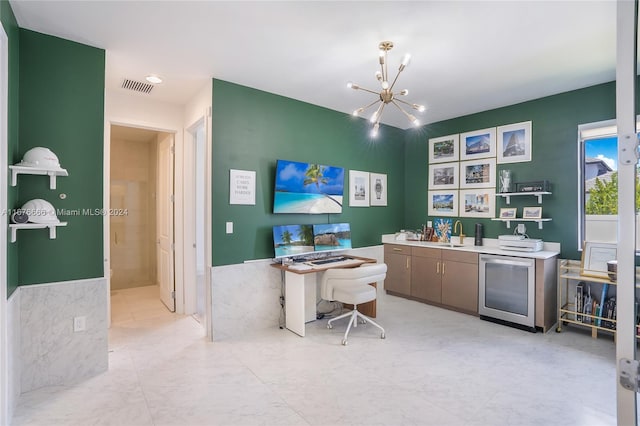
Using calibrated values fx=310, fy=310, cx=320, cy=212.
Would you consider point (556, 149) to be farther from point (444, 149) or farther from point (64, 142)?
point (64, 142)

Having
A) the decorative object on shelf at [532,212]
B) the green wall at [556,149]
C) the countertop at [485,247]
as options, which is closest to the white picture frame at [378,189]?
the countertop at [485,247]

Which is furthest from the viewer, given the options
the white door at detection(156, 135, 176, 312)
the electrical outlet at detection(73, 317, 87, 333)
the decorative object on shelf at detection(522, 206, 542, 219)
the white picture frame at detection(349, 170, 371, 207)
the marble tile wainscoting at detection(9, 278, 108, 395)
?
the white picture frame at detection(349, 170, 371, 207)

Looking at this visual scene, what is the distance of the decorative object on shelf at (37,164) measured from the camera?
2193 mm

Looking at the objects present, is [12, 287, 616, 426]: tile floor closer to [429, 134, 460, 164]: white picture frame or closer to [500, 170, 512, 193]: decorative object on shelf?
[500, 170, 512, 193]: decorative object on shelf

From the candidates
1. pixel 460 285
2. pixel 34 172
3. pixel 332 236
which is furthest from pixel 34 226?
pixel 460 285

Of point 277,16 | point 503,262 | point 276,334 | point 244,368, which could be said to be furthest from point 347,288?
point 277,16

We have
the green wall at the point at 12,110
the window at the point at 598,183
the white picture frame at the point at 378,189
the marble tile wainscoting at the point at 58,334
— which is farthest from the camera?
the white picture frame at the point at 378,189

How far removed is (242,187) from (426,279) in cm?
291

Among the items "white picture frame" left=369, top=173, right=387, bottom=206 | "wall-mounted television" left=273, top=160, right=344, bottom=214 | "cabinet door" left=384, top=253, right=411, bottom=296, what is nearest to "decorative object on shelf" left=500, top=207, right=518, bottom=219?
"cabinet door" left=384, top=253, right=411, bottom=296

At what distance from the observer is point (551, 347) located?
10.3ft

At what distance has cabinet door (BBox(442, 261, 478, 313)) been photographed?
4.02 metres

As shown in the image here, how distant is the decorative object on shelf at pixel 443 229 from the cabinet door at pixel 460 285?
72cm

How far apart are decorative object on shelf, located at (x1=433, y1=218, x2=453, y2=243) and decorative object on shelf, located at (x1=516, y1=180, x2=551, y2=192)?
1.14 metres

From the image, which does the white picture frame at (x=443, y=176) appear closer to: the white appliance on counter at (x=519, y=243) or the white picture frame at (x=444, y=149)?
the white picture frame at (x=444, y=149)
